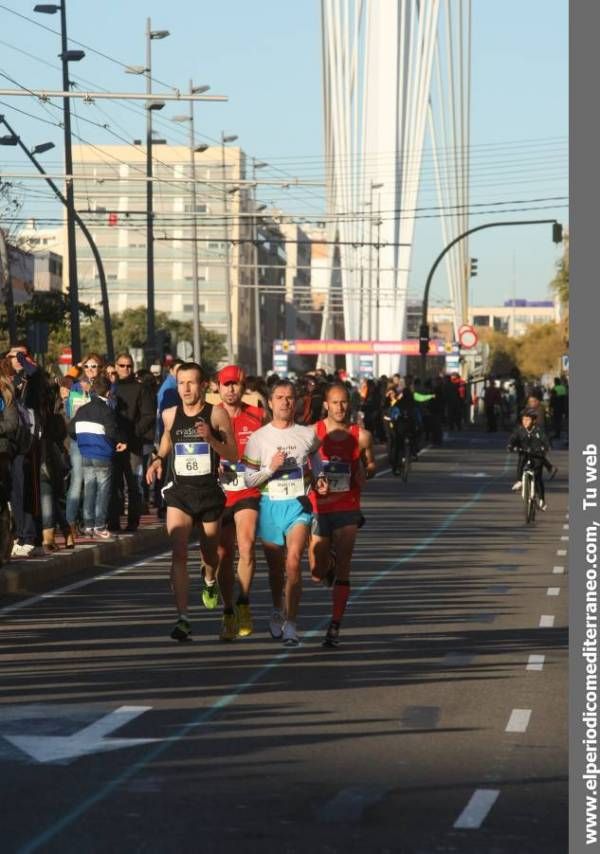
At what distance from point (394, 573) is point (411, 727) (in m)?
9.83

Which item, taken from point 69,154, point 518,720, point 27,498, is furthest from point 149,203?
point 518,720

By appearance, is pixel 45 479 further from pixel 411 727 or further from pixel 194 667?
pixel 411 727

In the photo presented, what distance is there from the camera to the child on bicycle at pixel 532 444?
95.1 ft

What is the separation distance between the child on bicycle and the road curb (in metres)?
6.50

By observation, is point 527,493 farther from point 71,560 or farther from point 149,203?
point 149,203

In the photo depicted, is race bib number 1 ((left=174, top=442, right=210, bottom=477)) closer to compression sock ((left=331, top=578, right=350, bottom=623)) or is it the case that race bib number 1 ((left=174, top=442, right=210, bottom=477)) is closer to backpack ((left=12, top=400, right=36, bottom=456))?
compression sock ((left=331, top=578, right=350, bottom=623))

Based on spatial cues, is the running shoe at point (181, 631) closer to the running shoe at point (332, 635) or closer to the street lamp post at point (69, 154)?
the running shoe at point (332, 635)

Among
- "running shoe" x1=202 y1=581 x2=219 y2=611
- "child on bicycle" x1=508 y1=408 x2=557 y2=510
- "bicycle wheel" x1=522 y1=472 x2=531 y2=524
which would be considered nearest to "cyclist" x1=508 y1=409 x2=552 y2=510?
"child on bicycle" x1=508 y1=408 x2=557 y2=510

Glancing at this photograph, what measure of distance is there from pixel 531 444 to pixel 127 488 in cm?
762

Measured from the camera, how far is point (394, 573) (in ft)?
66.8

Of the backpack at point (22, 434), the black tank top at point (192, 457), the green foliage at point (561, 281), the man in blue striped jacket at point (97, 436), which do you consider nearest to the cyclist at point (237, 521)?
the black tank top at point (192, 457)

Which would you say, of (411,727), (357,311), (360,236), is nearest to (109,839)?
(411,727)

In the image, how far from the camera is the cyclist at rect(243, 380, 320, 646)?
14008mm

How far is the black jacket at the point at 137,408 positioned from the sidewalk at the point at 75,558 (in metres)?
1.05
